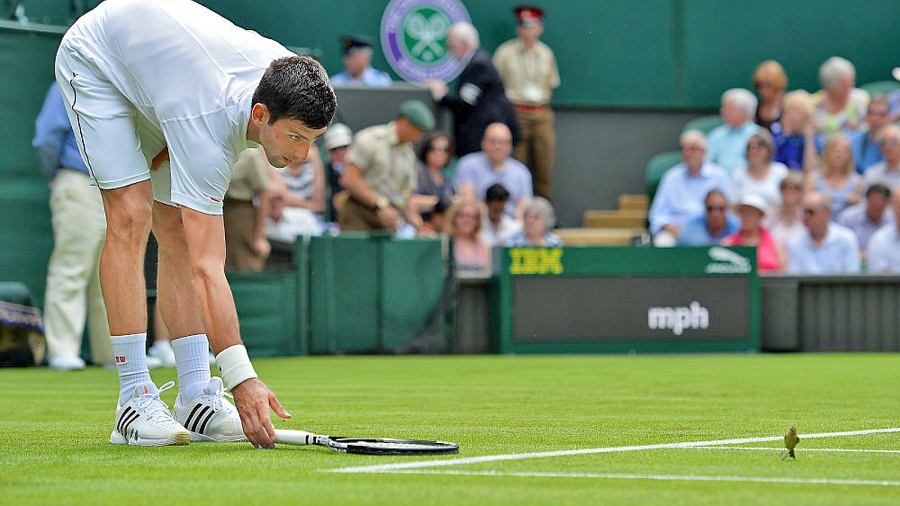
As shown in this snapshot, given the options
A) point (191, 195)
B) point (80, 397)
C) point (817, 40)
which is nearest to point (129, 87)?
point (191, 195)

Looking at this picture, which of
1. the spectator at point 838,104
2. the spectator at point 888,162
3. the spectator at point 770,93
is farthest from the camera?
the spectator at point 770,93

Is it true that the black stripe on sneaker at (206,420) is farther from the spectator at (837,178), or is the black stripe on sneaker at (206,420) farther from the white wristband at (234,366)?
the spectator at (837,178)

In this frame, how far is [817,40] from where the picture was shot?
Answer: 70.2 ft

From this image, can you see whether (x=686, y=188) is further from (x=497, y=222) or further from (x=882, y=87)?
(x=882, y=87)

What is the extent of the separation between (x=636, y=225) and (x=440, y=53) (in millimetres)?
3565

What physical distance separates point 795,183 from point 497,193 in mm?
3022

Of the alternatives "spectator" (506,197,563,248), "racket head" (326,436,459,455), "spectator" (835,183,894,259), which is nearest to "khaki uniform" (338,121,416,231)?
"spectator" (506,197,563,248)

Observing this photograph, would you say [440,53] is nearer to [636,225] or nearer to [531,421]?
[636,225]

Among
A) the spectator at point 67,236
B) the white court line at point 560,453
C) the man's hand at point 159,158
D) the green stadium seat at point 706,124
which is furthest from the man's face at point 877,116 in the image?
the man's hand at point 159,158

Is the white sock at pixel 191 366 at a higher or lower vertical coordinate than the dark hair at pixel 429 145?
lower

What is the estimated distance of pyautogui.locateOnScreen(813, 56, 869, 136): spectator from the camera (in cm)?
1692

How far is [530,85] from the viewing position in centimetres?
1728

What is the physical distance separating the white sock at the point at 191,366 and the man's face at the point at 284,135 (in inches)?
37.8

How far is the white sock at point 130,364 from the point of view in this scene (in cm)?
542
